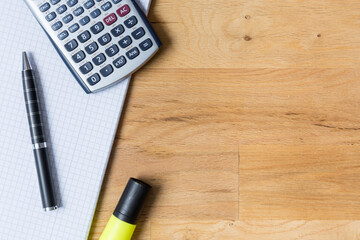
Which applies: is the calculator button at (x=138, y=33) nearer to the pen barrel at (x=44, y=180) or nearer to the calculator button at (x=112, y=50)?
the calculator button at (x=112, y=50)

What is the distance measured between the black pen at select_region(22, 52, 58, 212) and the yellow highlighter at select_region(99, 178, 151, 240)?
81 mm

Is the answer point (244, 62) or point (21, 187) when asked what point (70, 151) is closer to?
point (21, 187)

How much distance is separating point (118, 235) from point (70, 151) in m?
0.13

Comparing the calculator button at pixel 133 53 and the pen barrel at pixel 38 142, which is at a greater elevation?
the calculator button at pixel 133 53

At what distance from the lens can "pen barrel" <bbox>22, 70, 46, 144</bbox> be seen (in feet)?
2.11

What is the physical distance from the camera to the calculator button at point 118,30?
64 centimetres

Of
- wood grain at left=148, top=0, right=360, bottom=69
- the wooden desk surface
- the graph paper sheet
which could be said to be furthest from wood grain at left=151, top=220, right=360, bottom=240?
wood grain at left=148, top=0, right=360, bottom=69

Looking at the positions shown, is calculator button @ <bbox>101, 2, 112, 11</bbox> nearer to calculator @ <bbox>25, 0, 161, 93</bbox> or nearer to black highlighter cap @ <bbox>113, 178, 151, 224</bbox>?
calculator @ <bbox>25, 0, 161, 93</bbox>

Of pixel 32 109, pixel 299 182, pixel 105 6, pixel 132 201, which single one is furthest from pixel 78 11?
pixel 299 182

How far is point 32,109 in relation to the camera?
64cm

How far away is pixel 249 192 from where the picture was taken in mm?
668

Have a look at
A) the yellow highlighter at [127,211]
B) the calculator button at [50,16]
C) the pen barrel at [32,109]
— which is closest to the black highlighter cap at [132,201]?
the yellow highlighter at [127,211]

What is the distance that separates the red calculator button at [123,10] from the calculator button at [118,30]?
15 mm

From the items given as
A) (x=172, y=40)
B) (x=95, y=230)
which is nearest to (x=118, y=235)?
(x=95, y=230)
